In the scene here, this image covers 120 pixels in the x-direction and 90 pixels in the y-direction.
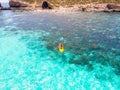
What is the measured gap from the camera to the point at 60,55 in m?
35.7

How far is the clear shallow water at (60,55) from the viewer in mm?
27438

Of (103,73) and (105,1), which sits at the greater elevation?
(105,1)

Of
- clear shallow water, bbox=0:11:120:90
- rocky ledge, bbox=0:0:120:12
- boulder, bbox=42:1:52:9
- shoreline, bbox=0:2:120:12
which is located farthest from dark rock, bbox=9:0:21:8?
clear shallow water, bbox=0:11:120:90

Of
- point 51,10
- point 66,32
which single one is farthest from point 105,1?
point 66,32

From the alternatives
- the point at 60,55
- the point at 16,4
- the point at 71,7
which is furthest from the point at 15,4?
the point at 60,55

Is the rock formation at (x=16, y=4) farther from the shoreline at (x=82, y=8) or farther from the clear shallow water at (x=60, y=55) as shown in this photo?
the clear shallow water at (x=60, y=55)

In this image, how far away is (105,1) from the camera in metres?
78.8

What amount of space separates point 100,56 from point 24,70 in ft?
44.3

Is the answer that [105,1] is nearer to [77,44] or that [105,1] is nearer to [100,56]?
[77,44]

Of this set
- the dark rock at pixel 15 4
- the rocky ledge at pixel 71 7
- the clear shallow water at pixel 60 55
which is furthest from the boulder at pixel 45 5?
the clear shallow water at pixel 60 55

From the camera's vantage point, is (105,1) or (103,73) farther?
(105,1)

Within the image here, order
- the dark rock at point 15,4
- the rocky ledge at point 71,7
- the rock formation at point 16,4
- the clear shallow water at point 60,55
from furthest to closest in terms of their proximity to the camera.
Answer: the dark rock at point 15,4 < the rock formation at point 16,4 < the rocky ledge at point 71,7 < the clear shallow water at point 60,55

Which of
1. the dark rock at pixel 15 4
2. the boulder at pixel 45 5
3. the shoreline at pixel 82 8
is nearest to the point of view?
the shoreline at pixel 82 8

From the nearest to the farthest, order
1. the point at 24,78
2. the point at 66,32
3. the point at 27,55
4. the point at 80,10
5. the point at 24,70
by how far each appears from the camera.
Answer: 1. the point at 24,78
2. the point at 24,70
3. the point at 27,55
4. the point at 66,32
5. the point at 80,10
